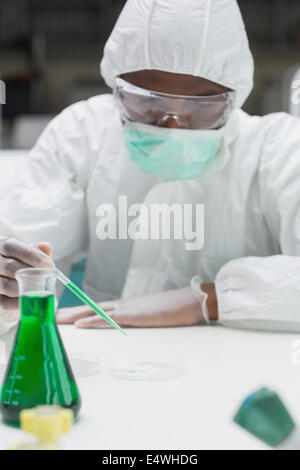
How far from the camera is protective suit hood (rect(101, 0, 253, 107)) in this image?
1.12m

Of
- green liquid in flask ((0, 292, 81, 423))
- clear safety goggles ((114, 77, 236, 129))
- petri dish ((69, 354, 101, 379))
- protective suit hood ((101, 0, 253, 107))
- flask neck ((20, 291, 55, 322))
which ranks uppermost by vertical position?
protective suit hood ((101, 0, 253, 107))

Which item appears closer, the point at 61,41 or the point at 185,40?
the point at 185,40

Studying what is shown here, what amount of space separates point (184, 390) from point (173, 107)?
65 centimetres

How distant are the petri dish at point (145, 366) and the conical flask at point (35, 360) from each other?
20 cm

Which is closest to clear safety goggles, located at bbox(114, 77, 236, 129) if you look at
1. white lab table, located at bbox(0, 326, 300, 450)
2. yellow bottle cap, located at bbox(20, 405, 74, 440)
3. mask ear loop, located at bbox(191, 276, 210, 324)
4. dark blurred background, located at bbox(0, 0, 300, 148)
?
mask ear loop, located at bbox(191, 276, 210, 324)

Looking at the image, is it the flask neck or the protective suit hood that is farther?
the protective suit hood

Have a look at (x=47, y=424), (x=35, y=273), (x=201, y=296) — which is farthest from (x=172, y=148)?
(x=47, y=424)

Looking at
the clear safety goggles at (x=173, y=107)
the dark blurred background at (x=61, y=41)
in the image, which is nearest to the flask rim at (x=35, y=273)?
the clear safety goggles at (x=173, y=107)

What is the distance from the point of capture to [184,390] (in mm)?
766

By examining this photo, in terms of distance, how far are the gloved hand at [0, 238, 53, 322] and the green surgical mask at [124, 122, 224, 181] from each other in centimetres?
50

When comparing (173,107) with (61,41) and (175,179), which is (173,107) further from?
(61,41)

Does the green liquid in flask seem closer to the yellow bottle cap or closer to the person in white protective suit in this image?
the yellow bottle cap
